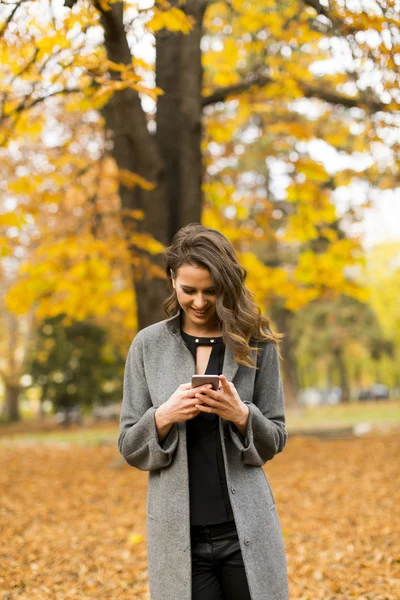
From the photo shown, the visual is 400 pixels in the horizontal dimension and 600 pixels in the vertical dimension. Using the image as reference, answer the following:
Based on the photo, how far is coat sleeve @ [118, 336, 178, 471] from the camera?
2.62 m

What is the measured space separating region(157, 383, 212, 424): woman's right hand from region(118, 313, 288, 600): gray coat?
0.11 m

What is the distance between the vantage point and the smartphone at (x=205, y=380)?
244 centimetres

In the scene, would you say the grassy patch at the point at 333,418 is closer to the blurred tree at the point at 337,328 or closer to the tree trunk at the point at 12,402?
the blurred tree at the point at 337,328

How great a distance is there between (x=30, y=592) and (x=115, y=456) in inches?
311

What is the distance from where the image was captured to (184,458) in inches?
103

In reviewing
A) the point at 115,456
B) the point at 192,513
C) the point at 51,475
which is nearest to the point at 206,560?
the point at 192,513

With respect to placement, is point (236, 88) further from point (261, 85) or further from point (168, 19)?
point (168, 19)

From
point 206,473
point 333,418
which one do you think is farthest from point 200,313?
point 333,418

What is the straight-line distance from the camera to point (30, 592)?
15.9ft

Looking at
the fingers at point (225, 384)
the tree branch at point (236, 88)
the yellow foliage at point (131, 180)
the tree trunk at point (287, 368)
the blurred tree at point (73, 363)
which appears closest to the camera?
the fingers at point (225, 384)

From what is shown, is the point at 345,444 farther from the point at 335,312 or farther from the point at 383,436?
the point at 335,312

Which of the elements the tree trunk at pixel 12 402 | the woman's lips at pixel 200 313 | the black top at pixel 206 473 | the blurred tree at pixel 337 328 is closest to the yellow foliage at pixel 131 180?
the woman's lips at pixel 200 313

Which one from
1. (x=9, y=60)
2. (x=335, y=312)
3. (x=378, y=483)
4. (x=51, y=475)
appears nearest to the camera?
(x=9, y=60)

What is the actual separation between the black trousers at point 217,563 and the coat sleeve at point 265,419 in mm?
303
